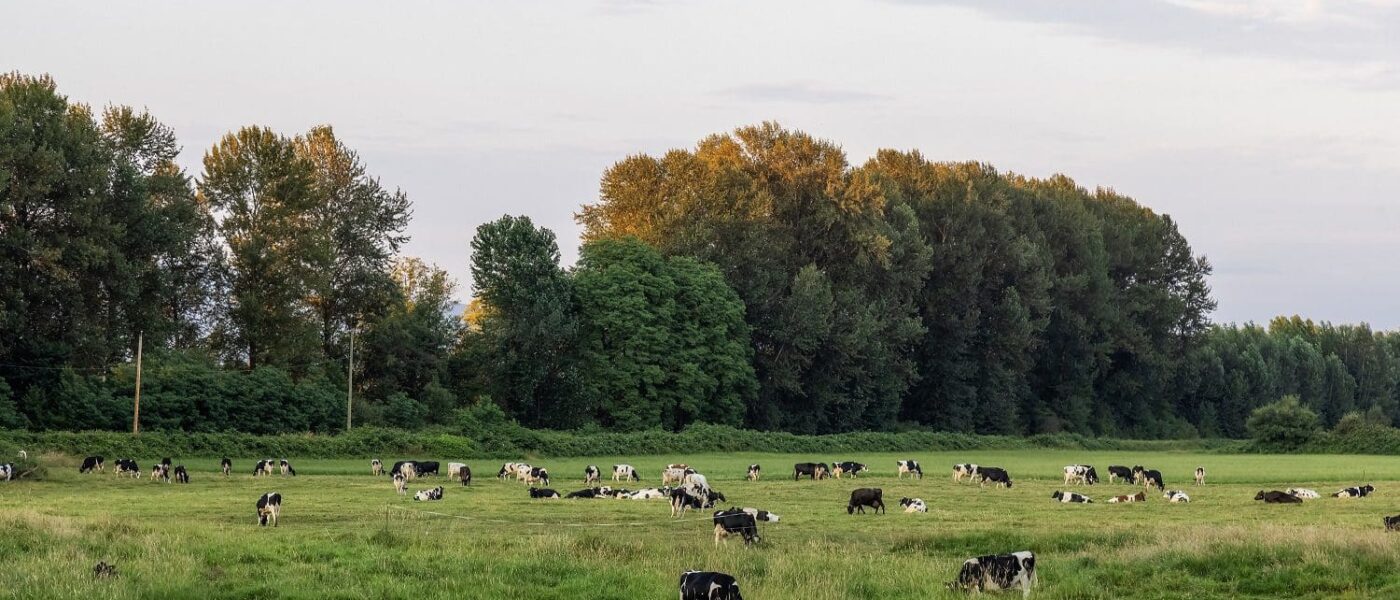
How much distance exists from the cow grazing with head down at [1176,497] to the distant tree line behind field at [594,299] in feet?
126

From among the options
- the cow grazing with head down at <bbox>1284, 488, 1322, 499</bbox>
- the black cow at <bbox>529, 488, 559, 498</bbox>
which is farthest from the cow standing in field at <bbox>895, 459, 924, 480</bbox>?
the black cow at <bbox>529, 488, 559, 498</bbox>

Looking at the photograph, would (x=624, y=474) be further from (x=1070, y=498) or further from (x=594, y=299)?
(x=594, y=299)

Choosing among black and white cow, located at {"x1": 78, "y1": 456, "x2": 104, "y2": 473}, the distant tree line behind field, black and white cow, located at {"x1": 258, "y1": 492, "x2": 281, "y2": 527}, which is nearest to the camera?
black and white cow, located at {"x1": 258, "y1": 492, "x2": 281, "y2": 527}

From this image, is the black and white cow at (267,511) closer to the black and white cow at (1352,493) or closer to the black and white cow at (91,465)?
the black and white cow at (91,465)

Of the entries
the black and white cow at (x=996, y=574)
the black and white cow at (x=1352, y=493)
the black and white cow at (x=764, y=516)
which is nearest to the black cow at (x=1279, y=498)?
the black and white cow at (x=1352, y=493)

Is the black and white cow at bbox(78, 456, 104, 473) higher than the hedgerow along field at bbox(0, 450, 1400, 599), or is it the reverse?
the black and white cow at bbox(78, 456, 104, 473)

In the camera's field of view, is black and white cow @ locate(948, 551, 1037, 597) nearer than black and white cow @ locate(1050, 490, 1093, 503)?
Yes

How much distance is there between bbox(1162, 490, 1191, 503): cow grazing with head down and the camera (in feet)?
141

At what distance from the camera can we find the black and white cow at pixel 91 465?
50938mm

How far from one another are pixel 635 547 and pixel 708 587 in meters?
4.86

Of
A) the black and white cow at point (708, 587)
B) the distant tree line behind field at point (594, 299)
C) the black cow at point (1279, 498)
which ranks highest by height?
the distant tree line behind field at point (594, 299)

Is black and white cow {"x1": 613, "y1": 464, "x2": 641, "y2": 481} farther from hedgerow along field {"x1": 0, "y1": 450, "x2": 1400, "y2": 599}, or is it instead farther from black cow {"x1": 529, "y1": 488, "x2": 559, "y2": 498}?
black cow {"x1": 529, "y1": 488, "x2": 559, "y2": 498}

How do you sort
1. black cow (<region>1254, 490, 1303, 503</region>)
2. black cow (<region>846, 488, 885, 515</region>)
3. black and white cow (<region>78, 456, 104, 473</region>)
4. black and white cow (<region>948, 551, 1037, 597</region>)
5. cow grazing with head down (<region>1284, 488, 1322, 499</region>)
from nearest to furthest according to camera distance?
black and white cow (<region>948, 551, 1037, 597</region>) < black cow (<region>846, 488, 885, 515</region>) < black cow (<region>1254, 490, 1303, 503</region>) < cow grazing with head down (<region>1284, 488, 1322, 499</region>) < black and white cow (<region>78, 456, 104, 473</region>)

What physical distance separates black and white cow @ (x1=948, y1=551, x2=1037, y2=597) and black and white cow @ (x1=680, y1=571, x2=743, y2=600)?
363cm
